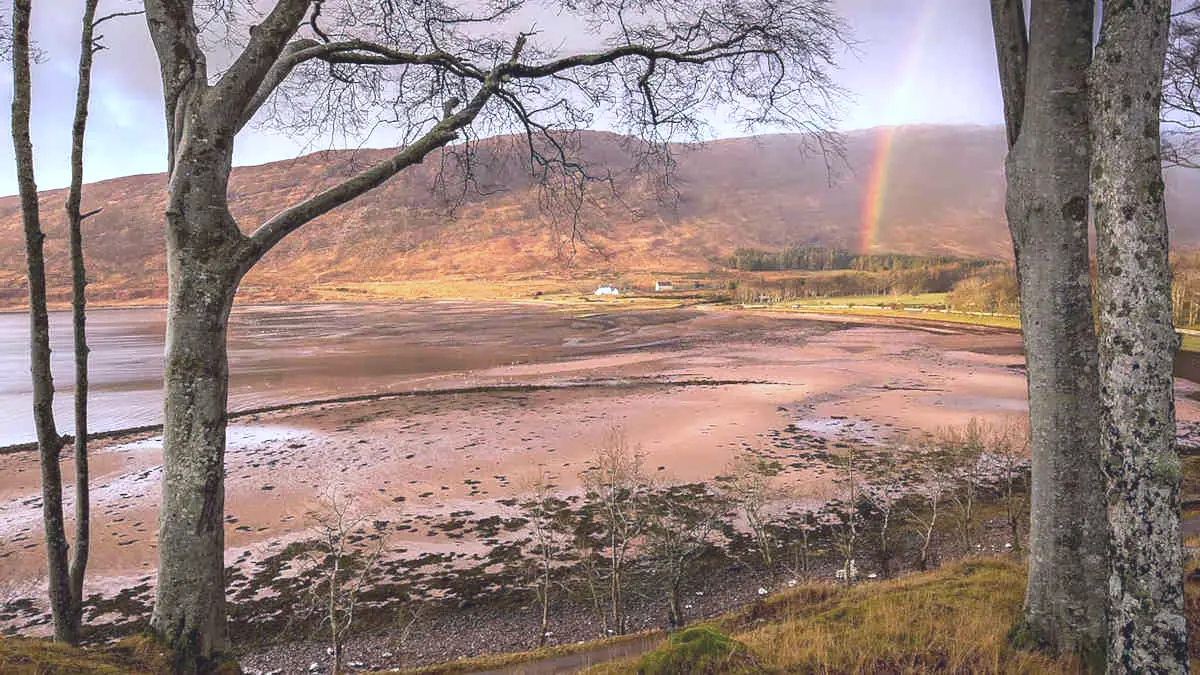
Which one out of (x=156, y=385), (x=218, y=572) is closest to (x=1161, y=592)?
(x=218, y=572)

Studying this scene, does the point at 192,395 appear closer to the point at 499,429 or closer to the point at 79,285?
the point at 79,285

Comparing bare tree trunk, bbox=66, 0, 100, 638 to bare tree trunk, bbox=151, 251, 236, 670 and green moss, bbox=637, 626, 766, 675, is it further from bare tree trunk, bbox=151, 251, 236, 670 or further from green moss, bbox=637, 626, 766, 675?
green moss, bbox=637, 626, 766, 675

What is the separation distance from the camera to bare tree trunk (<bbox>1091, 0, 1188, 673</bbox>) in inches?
132

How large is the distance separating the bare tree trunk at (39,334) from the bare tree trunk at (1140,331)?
6350 millimetres

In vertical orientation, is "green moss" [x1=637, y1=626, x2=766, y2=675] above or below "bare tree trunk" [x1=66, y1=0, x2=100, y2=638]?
below

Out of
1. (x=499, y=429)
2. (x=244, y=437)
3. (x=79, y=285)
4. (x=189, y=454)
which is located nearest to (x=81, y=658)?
(x=189, y=454)

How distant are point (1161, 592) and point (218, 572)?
548 centimetres

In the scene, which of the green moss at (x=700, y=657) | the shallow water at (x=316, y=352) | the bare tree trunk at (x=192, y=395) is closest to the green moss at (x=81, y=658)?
the bare tree trunk at (x=192, y=395)

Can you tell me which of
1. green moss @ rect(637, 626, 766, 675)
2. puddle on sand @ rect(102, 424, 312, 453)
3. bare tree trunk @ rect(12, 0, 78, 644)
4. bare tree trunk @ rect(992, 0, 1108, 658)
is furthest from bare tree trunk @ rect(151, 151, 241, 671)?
puddle on sand @ rect(102, 424, 312, 453)

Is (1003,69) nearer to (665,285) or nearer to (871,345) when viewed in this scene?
(871,345)

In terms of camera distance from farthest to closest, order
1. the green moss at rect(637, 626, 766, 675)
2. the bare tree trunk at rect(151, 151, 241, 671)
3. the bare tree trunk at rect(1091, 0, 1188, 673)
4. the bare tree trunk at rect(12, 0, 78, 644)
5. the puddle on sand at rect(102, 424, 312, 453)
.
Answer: the puddle on sand at rect(102, 424, 312, 453) < the green moss at rect(637, 626, 766, 675) < the bare tree trunk at rect(12, 0, 78, 644) < the bare tree trunk at rect(151, 151, 241, 671) < the bare tree trunk at rect(1091, 0, 1188, 673)

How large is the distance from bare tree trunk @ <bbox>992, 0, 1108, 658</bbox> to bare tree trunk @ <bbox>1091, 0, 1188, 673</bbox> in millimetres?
970

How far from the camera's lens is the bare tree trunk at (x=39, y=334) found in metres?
4.18

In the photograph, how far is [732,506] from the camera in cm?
1933
